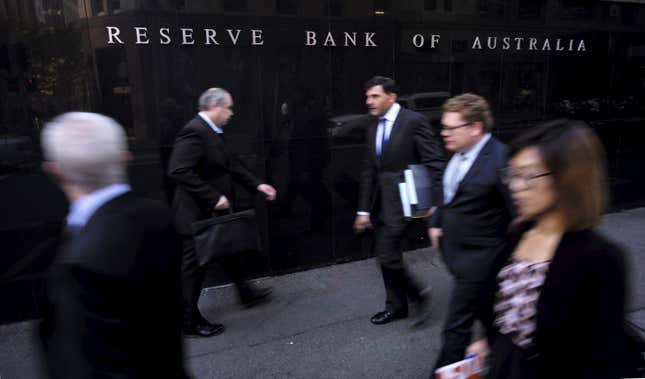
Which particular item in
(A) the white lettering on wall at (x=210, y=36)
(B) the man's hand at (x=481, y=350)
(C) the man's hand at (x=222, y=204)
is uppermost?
(A) the white lettering on wall at (x=210, y=36)

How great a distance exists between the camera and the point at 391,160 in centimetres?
381

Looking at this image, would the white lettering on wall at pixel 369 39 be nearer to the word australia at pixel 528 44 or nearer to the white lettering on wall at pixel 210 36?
the word australia at pixel 528 44

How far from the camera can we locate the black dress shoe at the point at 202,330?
3939 mm

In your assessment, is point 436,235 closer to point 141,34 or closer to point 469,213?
point 469,213

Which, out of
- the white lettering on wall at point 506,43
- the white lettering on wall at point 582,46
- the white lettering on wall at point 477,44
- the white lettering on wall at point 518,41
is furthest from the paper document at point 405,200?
the white lettering on wall at point 582,46

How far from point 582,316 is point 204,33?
3933 millimetres

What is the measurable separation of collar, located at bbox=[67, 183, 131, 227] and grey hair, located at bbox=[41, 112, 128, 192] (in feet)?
0.07

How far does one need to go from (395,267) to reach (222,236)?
134 cm

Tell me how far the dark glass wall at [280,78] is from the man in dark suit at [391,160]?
1.32 meters

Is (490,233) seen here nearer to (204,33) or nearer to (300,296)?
(300,296)

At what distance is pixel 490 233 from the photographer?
2.83 meters

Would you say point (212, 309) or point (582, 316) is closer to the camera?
point (582, 316)

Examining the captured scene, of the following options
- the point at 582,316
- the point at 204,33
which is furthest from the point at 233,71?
the point at 582,316

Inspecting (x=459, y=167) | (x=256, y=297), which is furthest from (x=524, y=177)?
(x=256, y=297)
